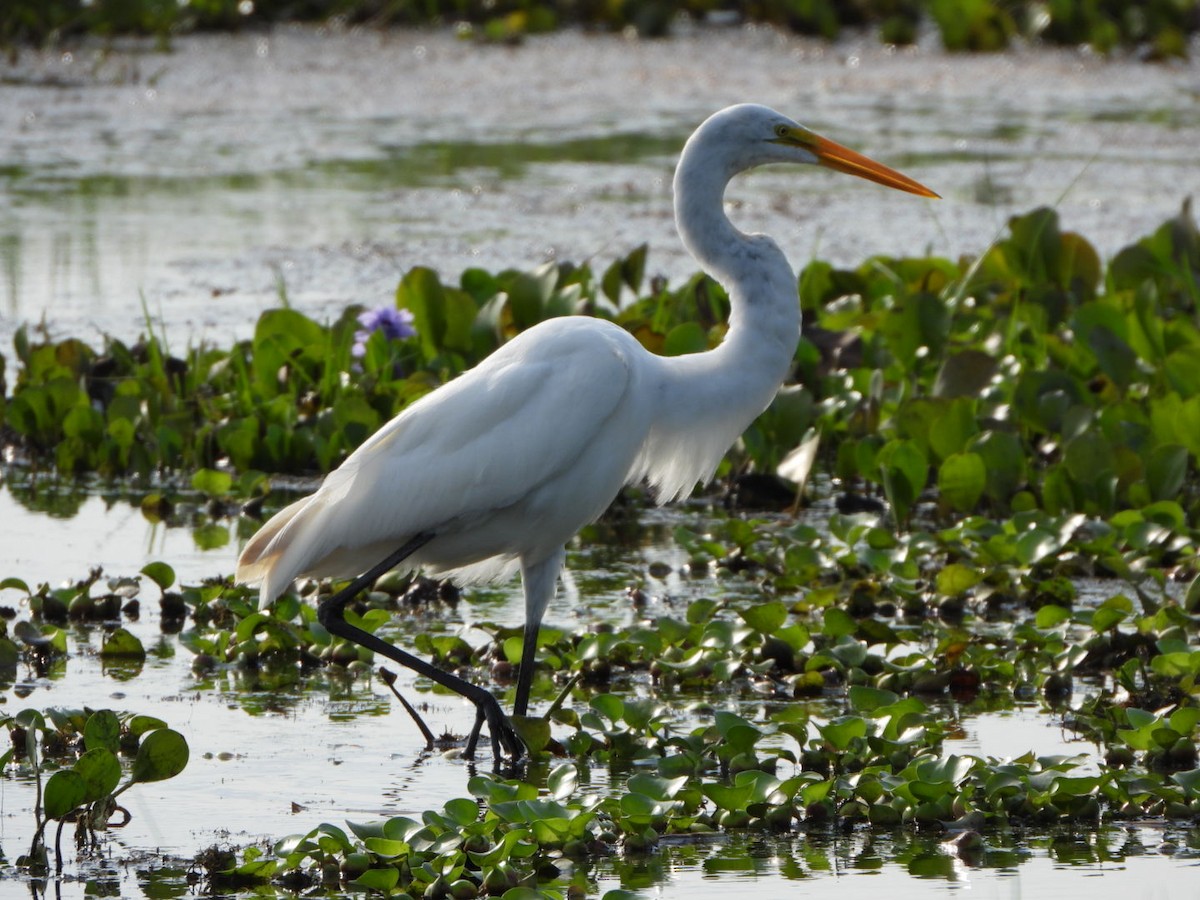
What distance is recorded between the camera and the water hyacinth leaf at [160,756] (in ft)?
11.7

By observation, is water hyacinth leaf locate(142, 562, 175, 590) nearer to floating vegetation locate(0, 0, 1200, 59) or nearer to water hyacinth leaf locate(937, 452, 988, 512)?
water hyacinth leaf locate(937, 452, 988, 512)

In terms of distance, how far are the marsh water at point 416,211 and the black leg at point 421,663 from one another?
0.36 feet

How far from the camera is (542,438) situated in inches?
170

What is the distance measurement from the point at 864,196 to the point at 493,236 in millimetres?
2498

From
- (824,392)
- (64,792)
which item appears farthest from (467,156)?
(64,792)

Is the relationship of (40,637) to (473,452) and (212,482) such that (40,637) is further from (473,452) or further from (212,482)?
(212,482)

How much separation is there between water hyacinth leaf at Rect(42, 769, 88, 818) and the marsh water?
0.15m

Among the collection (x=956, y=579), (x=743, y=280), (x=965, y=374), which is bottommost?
(x=956, y=579)

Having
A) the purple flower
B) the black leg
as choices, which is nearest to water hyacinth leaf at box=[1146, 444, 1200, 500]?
the black leg

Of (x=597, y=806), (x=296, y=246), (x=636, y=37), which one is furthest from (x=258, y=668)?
(x=636, y=37)

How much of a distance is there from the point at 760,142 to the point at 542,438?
0.98m

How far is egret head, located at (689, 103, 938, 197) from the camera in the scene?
4.67m

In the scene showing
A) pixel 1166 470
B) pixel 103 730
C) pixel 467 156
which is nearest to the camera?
pixel 103 730

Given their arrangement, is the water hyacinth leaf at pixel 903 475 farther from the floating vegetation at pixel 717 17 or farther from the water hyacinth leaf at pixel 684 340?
the floating vegetation at pixel 717 17
